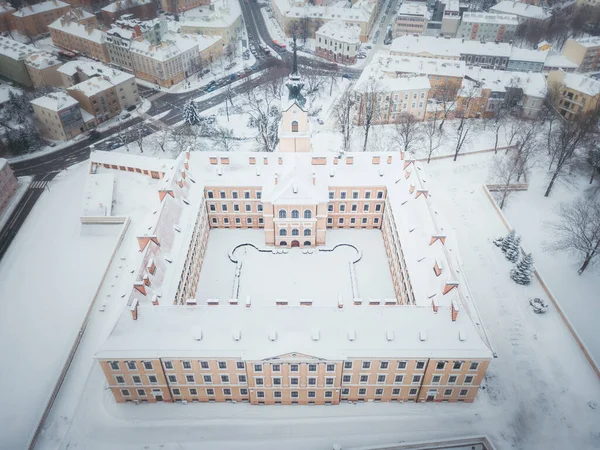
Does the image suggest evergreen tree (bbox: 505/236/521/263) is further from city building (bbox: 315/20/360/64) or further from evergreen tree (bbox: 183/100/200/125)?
city building (bbox: 315/20/360/64)

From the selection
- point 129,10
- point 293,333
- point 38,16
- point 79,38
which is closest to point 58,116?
point 79,38

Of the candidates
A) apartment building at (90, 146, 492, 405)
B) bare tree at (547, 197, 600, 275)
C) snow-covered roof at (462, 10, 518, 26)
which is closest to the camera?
apartment building at (90, 146, 492, 405)

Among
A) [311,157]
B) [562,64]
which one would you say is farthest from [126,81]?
[562,64]

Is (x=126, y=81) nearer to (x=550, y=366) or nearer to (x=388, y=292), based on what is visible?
(x=388, y=292)

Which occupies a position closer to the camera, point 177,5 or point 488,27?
point 488,27

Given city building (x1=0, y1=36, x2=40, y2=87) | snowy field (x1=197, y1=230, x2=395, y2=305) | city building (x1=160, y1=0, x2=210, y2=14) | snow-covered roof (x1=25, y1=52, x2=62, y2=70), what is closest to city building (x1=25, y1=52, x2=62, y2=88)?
snow-covered roof (x1=25, y1=52, x2=62, y2=70)

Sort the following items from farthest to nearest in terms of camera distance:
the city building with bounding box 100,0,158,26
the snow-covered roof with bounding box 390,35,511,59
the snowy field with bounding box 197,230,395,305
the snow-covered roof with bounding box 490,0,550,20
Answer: the city building with bounding box 100,0,158,26 < the snow-covered roof with bounding box 490,0,550,20 < the snow-covered roof with bounding box 390,35,511,59 < the snowy field with bounding box 197,230,395,305

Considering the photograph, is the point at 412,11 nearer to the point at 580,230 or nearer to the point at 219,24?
the point at 219,24
